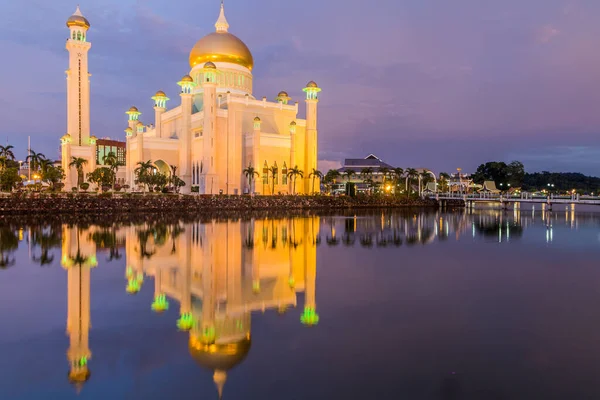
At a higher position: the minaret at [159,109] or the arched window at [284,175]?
the minaret at [159,109]

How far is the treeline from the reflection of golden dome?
8108 cm

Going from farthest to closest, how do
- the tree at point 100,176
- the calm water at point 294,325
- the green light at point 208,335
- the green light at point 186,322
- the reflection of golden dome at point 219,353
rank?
the tree at point 100,176, the green light at point 186,322, the green light at point 208,335, the reflection of golden dome at point 219,353, the calm water at point 294,325

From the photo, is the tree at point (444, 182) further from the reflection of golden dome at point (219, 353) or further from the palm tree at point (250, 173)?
the reflection of golden dome at point (219, 353)

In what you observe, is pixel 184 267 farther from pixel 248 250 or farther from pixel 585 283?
pixel 585 283

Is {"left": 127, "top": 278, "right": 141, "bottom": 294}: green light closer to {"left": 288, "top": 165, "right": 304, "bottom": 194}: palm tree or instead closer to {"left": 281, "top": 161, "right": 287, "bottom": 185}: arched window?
{"left": 288, "top": 165, "right": 304, "bottom": 194}: palm tree

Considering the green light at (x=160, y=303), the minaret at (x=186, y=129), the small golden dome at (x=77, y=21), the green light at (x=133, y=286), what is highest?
the small golden dome at (x=77, y=21)

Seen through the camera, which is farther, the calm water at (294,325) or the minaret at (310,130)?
the minaret at (310,130)

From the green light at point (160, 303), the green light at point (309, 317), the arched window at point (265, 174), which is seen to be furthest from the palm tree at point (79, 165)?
the green light at point (309, 317)

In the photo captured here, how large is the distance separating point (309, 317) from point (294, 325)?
0.49m

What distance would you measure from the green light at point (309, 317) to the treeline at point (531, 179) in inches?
3109

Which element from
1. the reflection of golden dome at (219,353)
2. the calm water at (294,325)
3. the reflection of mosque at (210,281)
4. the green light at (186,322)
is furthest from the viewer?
the green light at (186,322)

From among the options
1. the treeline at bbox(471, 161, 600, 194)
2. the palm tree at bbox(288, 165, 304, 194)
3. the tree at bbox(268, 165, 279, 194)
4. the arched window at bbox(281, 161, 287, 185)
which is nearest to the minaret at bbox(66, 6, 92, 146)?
the tree at bbox(268, 165, 279, 194)

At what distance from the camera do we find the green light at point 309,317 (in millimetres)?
7164

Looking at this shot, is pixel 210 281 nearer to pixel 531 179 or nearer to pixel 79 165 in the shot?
pixel 79 165
